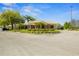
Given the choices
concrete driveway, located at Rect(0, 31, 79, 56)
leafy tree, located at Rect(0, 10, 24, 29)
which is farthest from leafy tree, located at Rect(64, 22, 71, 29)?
leafy tree, located at Rect(0, 10, 24, 29)

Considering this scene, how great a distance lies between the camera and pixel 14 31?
4160mm

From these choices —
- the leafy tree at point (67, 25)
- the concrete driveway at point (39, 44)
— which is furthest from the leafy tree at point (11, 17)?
the leafy tree at point (67, 25)

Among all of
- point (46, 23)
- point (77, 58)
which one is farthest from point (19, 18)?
point (77, 58)

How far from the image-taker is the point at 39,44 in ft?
13.4

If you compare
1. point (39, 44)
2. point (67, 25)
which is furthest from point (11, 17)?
point (67, 25)

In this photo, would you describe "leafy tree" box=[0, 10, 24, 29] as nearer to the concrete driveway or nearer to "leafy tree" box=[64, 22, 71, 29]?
the concrete driveway

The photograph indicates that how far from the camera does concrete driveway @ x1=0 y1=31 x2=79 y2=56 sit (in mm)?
4027

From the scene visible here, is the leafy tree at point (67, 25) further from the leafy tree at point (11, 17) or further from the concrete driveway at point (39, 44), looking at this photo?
the leafy tree at point (11, 17)

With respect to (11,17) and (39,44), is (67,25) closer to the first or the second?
(39,44)

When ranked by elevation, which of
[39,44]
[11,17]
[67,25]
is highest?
[11,17]

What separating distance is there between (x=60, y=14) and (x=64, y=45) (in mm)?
488

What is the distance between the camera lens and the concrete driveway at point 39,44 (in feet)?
13.2

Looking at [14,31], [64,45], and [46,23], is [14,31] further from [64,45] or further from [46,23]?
[64,45]

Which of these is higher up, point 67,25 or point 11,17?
point 11,17
